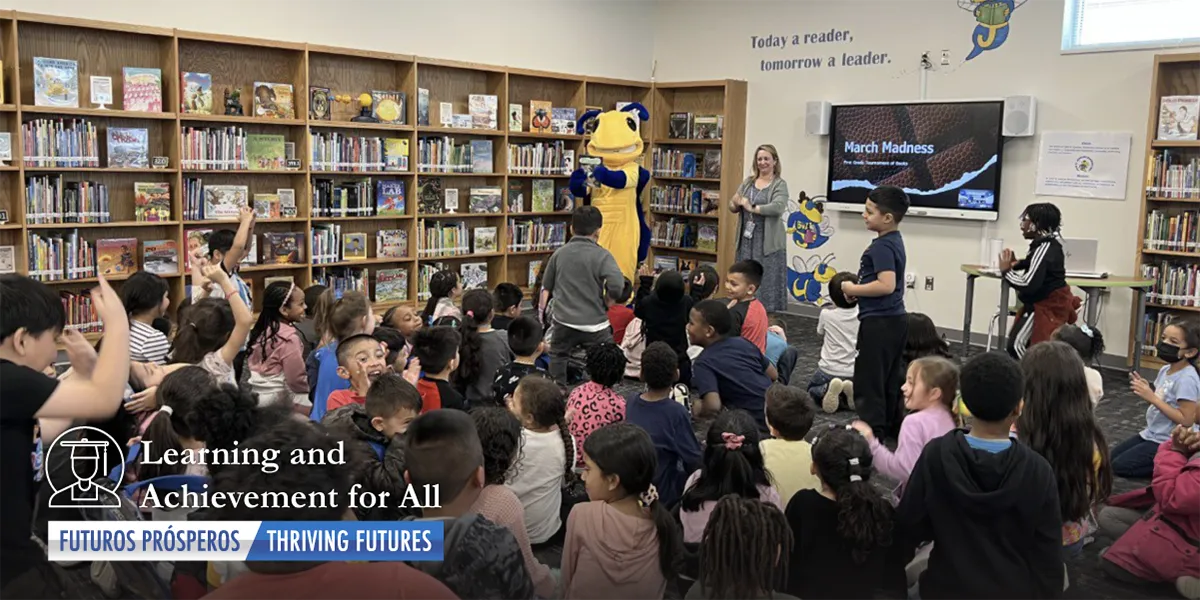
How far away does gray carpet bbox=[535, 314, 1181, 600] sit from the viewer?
3064mm

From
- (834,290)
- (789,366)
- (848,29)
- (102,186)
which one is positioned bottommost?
(789,366)

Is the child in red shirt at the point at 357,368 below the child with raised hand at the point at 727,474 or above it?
above

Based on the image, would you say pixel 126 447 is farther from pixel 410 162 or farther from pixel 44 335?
pixel 410 162

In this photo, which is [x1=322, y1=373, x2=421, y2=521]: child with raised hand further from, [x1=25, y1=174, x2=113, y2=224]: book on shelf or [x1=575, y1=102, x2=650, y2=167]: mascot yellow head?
[x1=575, y1=102, x2=650, y2=167]: mascot yellow head

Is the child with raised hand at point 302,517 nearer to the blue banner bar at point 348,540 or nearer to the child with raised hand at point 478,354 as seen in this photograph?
the blue banner bar at point 348,540

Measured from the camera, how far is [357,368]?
3232mm

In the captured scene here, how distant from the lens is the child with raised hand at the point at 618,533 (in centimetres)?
239

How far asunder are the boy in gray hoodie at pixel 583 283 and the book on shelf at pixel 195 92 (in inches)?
124

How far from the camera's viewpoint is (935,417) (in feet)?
10.3

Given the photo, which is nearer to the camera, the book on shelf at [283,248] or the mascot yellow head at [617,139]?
the book on shelf at [283,248]

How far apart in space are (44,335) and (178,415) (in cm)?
66

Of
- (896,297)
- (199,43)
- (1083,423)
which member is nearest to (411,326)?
(896,297)

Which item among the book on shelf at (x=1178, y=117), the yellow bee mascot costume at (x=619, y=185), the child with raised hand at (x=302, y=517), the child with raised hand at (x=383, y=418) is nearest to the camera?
the child with raised hand at (x=302, y=517)

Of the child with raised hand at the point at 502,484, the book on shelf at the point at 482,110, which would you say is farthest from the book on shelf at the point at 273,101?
the child with raised hand at the point at 502,484
